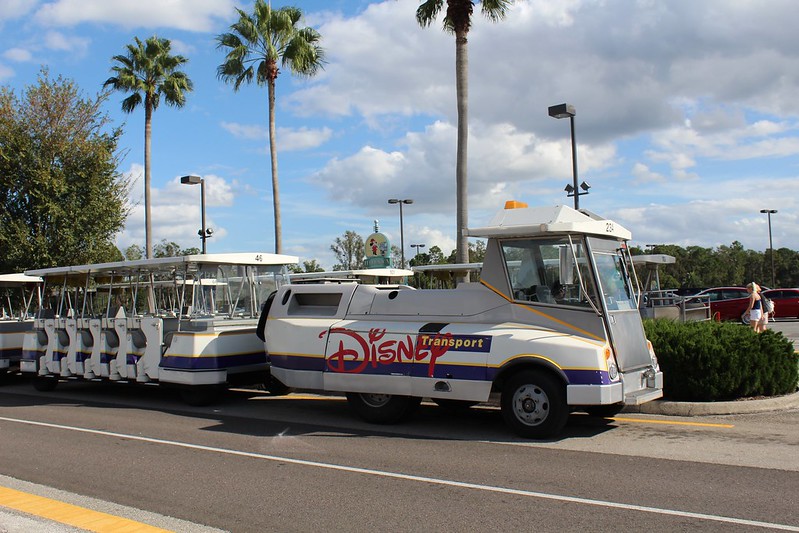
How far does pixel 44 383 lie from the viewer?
49.6 feet

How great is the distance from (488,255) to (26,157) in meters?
18.9

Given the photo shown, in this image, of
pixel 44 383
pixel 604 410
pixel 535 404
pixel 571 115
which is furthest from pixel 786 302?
pixel 44 383

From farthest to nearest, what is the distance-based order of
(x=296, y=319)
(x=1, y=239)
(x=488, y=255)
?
1. (x=1, y=239)
2. (x=296, y=319)
3. (x=488, y=255)

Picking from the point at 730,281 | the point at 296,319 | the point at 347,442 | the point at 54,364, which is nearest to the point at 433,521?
the point at 347,442

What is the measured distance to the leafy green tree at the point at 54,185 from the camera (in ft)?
73.8

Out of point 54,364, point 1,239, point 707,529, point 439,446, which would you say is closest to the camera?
point 707,529

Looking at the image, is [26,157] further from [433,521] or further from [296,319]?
[433,521]

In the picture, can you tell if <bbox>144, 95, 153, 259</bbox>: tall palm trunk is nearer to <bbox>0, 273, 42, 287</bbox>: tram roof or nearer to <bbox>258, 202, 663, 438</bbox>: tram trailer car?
<bbox>0, 273, 42, 287</bbox>: tram roof

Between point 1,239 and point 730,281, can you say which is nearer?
point 1,239

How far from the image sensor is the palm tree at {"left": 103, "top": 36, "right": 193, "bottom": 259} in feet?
97.8

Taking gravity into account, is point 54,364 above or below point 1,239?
below

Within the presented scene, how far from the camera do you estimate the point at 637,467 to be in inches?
286

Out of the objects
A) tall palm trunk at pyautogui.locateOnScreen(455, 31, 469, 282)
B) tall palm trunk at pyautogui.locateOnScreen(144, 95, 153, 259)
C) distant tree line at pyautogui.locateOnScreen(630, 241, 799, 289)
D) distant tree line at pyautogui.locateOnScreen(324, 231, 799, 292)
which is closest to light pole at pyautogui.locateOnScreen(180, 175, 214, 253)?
tall palm trunk at pyautogui.locateOnScreen(144, 95, 153, 259)

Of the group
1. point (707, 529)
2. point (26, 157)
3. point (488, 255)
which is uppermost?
point (26, 157)
